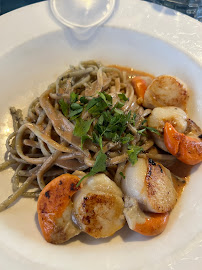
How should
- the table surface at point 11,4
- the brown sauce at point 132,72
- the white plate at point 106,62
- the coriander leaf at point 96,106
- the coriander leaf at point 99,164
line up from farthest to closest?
the table surface at point 11,4 → the brown sauce at point 132,72 → the coriander leaf at point 96,106 → the coriander leaf at point 99,164 → the white plate at point 106,62

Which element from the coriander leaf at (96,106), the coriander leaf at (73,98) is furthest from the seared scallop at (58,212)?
the coriander leaf at (73,98)

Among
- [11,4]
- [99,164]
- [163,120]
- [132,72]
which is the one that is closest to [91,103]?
[99,164]

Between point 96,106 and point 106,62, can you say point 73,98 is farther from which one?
point 106,62

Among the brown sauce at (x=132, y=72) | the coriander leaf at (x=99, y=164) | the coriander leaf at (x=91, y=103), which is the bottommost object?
the coriander leaf at (x=99, y=164)

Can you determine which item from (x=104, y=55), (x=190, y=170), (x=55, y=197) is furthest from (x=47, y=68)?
(x=190, y=170)

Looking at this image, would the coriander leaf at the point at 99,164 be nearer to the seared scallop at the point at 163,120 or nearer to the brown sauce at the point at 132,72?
the seared scallop at the point at 163,120

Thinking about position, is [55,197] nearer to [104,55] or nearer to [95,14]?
[104,55]
